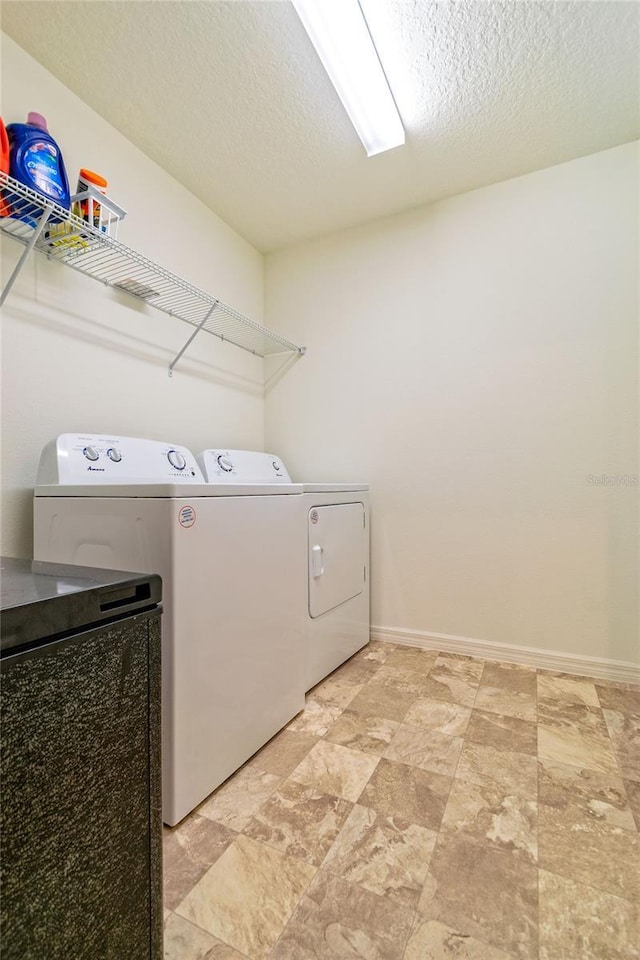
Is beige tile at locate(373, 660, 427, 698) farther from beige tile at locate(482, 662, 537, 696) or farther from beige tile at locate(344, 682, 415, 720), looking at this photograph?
beige tile at locate(482, 662, 537, 696)

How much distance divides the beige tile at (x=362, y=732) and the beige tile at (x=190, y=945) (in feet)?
2.11

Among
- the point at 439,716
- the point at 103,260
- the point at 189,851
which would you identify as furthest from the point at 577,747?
the point at 103,260

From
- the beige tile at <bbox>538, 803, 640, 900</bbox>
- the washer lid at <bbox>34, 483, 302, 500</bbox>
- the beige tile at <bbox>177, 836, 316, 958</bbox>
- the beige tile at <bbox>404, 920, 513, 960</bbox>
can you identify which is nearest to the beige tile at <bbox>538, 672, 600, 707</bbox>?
the beige tile at <bbox>538, 803, 640, 900</bbox>

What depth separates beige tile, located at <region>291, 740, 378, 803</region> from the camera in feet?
3.85

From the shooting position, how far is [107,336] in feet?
5.62

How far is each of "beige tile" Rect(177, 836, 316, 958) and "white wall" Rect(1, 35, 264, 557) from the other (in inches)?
42.5

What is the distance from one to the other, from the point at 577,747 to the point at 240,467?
1713mm

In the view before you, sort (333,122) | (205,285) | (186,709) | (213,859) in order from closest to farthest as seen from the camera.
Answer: (213,859)
(186,709)
(333,122)
(205,285)

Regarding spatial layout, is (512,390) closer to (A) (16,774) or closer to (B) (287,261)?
(B) (287,261)

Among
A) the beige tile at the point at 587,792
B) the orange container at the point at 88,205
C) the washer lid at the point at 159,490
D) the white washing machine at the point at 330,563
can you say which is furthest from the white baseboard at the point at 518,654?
the orange container at the point at 88,205

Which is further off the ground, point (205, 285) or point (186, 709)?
point (205, 285)

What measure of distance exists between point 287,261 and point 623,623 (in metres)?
2.61

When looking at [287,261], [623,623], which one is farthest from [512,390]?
[287,261]

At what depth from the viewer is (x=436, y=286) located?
224 cm
